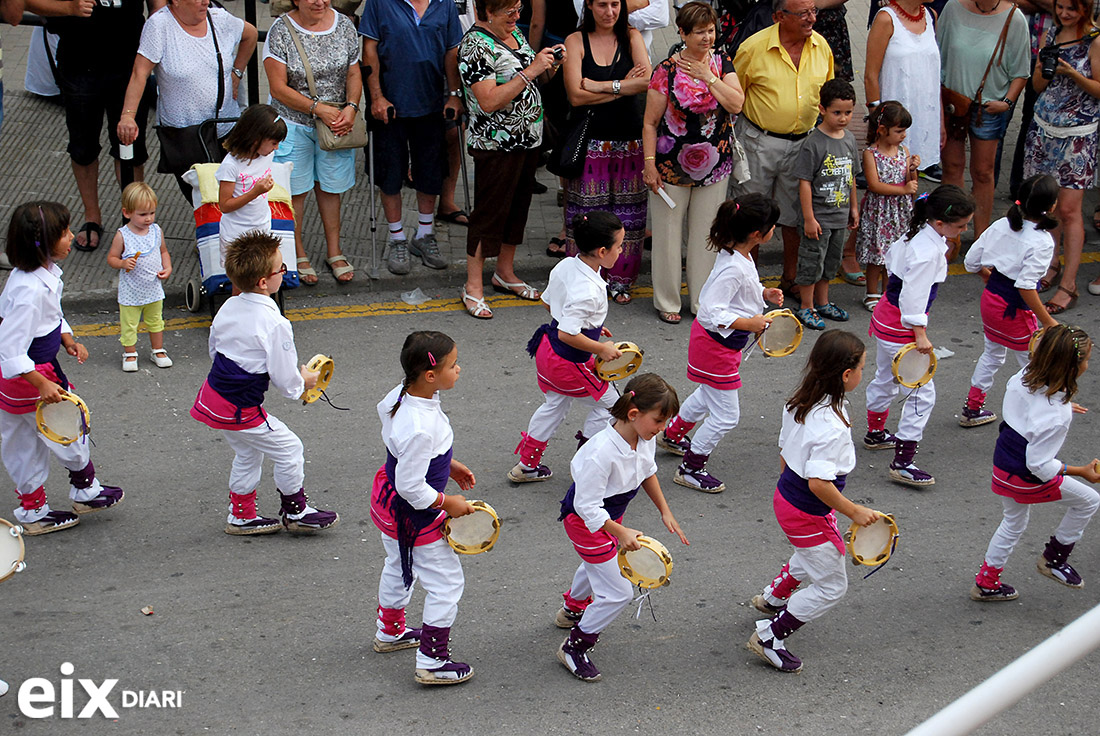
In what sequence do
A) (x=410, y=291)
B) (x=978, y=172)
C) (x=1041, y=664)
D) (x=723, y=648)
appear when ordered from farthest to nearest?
(x=978, y=172), (x=410, y=291), (x=723, y=648), (x=1041, y=664)

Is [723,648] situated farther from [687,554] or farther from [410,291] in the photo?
[410,291]

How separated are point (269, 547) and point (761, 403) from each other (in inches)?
134

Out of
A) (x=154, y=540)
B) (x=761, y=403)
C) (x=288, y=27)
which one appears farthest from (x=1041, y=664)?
(x=288, y=27)

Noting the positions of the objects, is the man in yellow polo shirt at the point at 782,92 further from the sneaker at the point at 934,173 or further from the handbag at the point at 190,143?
the handbag at the point at 190,143

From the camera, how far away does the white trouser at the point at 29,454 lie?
19.8 ft

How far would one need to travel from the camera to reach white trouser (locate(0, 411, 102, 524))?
602 centimetres

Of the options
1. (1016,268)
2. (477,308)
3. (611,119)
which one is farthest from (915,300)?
(477,308)

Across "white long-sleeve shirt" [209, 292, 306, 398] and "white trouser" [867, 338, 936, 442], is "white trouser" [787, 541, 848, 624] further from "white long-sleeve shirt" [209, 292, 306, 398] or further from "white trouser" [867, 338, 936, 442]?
"white long-sleeve shirt" [209, 292, 306, 398]

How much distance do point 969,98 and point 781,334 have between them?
4.07 meters

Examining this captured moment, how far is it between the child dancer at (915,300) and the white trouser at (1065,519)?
3.64 ft

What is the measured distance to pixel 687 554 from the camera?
246 inches

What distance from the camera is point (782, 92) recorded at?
8.67 m

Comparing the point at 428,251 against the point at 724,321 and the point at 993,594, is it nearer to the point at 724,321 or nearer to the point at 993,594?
the point at 724,321

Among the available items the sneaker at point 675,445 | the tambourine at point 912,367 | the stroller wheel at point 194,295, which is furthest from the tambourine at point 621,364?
the stroller wheel at point 194,295
